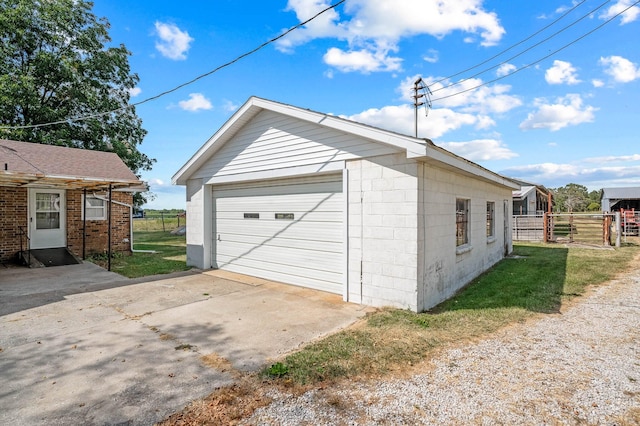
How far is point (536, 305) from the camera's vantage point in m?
5.94

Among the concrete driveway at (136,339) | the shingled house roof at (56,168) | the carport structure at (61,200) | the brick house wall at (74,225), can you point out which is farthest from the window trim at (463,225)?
the brick house wall at (74,225)

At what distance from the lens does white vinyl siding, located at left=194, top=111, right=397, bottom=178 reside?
6301 millimetres

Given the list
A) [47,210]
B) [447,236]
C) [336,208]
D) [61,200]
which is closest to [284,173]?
[336,208]

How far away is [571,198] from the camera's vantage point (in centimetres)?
5875

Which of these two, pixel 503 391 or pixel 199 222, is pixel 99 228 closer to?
pixel 199 222

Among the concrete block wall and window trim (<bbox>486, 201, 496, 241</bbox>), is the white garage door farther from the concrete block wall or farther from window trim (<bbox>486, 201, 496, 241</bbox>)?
window trim (<bbox>486, 201, 496, 241</bbox>)

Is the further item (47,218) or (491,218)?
(47,218)

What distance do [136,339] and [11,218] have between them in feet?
31.8

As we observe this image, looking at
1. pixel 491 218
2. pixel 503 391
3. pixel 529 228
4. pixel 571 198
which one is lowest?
pixel 503 391

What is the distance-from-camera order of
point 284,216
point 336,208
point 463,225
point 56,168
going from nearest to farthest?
point 336,208, point 284,216, point 463,225, point 56,168

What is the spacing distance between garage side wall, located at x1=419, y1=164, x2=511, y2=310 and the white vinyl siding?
127 cm

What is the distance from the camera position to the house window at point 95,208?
12262mm

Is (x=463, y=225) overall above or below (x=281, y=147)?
below

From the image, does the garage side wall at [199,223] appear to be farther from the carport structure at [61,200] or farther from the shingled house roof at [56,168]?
the carport structure at [61,200]
